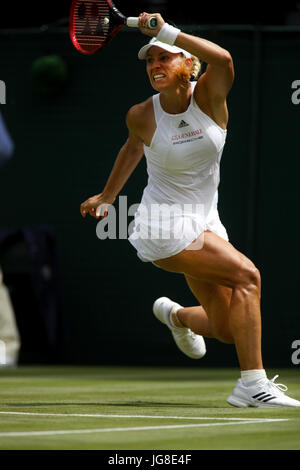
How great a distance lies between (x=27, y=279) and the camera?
9398 mm

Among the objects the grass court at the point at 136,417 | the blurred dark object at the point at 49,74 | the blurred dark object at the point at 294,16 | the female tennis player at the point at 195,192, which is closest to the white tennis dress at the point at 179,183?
the female tennis player at the point at 195,192

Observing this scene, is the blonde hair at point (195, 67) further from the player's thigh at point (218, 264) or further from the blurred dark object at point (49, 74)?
the blurred dark object at point (49, 74)

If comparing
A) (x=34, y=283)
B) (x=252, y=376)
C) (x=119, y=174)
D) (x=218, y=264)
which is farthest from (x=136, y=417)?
(x=34, y=283)

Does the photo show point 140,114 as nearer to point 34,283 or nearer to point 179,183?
point 179,183

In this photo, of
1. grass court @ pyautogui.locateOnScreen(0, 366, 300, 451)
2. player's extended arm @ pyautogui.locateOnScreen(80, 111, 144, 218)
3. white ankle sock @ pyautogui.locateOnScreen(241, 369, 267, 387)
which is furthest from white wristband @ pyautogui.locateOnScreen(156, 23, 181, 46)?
grass court @ pyautogui.locateOnScreen(0, 366, 300, 451)

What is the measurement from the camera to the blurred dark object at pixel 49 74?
9.76 meters

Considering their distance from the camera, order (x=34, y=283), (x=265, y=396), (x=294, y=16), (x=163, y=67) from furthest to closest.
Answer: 1. (x=294, y=16)
2. (x=34, y=283)
3. (x=163, y=67)
4. (x=265, y=396)

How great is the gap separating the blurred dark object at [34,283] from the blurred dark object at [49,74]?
1.40 meters

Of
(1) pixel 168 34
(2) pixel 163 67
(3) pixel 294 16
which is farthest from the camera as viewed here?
(3) pixel 294 16

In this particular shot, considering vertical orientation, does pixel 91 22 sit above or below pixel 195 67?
above

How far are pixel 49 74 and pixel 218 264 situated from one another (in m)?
5.36

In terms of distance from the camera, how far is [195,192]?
5191mm

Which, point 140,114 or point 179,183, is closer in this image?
point 179,183

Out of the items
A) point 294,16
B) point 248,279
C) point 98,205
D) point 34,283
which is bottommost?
point 34,283
